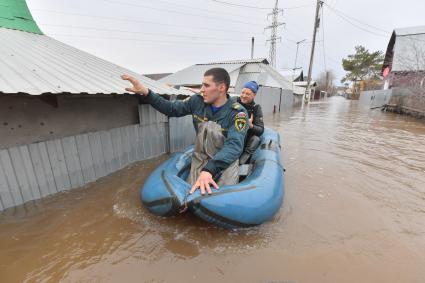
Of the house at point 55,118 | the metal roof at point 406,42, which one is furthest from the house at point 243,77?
the house at point 55,118

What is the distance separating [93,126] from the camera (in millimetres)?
3895

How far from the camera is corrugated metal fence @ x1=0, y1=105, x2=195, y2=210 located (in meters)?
2.92

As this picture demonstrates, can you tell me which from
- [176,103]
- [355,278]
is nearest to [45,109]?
[176,103]

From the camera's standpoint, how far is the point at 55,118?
3336 millimetres

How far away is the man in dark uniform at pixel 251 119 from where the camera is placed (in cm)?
410

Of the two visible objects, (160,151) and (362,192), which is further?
(160,151)

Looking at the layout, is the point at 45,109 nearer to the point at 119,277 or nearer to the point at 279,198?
the point at 119,277

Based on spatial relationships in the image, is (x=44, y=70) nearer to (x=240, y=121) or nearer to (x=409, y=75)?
(x=240, y=121)

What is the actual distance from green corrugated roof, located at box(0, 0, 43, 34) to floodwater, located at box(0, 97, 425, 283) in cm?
A: 354

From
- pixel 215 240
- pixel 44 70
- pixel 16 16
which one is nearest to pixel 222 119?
pixel 215 240

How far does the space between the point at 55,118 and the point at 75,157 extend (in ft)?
2.12

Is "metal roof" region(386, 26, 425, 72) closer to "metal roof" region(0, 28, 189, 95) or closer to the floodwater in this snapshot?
the floodwater

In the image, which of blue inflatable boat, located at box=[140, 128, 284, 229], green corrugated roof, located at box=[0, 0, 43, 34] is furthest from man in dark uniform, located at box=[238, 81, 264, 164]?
green corrugated roof, located at box=[0, 0, 43, 34]

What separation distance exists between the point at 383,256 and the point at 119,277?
8.89 feet
